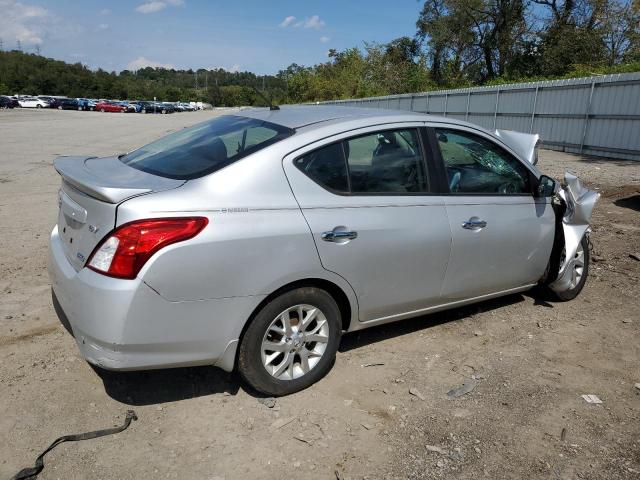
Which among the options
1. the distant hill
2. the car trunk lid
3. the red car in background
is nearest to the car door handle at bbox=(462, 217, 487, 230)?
the car trunk lid

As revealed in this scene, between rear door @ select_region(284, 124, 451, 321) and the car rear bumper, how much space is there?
2.15ft

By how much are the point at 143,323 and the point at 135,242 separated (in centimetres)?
42

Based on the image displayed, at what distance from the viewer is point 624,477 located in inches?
104

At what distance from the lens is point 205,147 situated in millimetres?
3455

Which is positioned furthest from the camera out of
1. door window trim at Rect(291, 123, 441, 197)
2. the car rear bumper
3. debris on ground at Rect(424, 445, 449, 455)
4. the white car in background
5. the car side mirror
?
the white car in background

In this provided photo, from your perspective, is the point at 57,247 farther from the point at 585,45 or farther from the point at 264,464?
the point at 585,45

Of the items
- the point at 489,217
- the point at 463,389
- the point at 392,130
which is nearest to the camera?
the point at 463,389

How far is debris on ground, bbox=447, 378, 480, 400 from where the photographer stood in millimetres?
3353

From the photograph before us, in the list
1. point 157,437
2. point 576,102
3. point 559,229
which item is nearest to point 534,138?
point 559,229

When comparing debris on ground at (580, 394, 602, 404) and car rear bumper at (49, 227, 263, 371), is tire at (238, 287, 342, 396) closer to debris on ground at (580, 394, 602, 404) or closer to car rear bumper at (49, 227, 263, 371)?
car rear bumper at (49, 227, 263, 371)

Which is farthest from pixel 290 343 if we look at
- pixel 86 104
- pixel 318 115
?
pixel 86 104

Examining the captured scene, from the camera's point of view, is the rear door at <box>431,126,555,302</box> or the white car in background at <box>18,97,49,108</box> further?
the white car in background at <box>18,97,49,108</box>

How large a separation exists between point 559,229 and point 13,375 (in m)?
4.33

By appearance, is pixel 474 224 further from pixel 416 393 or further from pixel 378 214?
pixel 416 393
